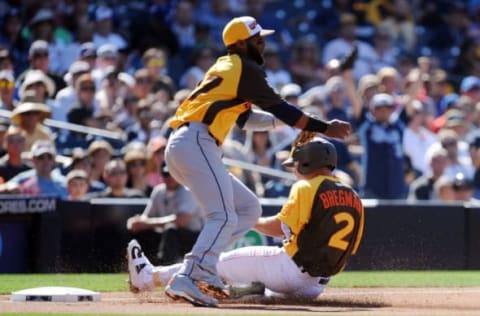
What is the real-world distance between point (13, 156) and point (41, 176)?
0.50m

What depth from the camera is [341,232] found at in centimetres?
858

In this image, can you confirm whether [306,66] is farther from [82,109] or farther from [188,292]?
[188,292]

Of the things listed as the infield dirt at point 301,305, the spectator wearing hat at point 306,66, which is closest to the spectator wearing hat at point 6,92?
the spectator wearing hat at point 306,66

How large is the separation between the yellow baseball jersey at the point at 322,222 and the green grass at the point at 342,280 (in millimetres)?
2020

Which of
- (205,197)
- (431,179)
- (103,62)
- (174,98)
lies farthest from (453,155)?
(205,197)

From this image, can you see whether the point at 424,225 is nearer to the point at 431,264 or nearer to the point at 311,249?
the point at 431,264

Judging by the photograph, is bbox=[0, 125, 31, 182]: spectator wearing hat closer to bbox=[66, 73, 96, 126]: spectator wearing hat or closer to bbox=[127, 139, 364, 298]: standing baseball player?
bbox=[66, 73, 96, 126]: spectator wearing hat

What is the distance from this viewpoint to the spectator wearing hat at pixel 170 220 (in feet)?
41.9

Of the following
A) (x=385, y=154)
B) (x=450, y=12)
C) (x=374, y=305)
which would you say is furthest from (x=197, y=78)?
(x=374, y=305)

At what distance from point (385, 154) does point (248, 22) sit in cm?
693

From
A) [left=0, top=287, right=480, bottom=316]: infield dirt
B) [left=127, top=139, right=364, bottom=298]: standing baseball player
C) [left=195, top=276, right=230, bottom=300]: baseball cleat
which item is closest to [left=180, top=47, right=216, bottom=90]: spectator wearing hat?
[left=0, top=287, right=480, bottom=316]: infield dirt

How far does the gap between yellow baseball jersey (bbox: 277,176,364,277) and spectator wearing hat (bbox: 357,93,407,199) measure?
6.65m

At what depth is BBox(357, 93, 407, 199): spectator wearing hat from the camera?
15.3 metres

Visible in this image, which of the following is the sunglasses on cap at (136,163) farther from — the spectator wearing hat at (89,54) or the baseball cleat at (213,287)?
the baseball cleat at (213,287)
